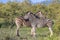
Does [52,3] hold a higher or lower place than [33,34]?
higher

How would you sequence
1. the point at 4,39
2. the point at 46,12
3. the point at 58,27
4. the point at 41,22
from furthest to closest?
1. the point at 46,12
2. the point at 41,22
3. the point at 58,27
4. the point at 4,39

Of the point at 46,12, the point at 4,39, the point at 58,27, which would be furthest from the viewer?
the point at 46,12

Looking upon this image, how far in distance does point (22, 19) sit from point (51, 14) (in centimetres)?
975

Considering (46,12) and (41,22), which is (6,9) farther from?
(41,22)

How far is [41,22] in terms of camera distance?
15797mm

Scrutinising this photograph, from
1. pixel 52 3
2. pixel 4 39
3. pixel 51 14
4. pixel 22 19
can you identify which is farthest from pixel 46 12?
pixel 4 39

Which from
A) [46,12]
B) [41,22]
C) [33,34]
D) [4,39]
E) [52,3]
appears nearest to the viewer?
[4,39]

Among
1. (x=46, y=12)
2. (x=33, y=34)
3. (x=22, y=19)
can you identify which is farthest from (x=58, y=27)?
(x=46, y=12)

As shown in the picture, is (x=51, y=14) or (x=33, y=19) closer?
(x=33, y=19)

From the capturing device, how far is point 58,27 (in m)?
13.5

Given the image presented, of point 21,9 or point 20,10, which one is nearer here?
point 20,10

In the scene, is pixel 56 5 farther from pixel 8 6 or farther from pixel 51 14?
pixel 8 6

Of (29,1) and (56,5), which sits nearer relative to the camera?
(56,5)

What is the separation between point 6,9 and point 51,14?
411cm
